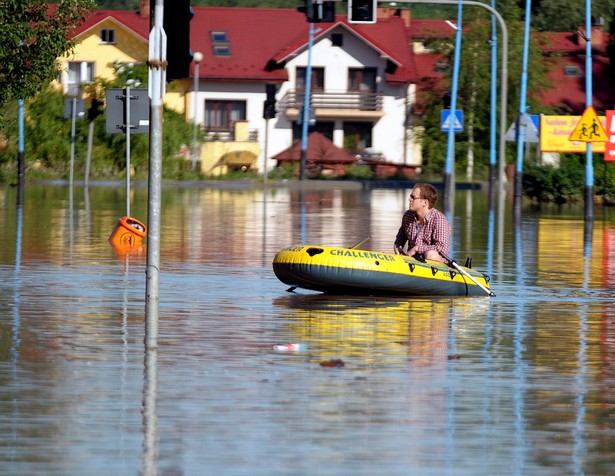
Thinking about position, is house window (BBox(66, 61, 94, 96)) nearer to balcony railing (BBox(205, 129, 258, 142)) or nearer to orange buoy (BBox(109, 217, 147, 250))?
balcony railing (BBox(205, 129, 258, 142))

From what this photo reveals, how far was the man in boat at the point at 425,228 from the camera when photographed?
60.6 feet

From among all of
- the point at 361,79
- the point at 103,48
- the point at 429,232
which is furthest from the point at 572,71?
the point at 429,232

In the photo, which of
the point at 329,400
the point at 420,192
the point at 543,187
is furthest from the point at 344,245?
the point at 543,187

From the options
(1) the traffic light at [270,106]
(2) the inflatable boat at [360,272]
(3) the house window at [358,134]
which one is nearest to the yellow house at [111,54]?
(3) the house window at [358,134]

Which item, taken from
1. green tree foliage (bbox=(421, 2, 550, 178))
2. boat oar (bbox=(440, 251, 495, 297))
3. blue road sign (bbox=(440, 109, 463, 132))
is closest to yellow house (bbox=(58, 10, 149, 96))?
green tree foliage (bbox=(421, 2, 550, 178))

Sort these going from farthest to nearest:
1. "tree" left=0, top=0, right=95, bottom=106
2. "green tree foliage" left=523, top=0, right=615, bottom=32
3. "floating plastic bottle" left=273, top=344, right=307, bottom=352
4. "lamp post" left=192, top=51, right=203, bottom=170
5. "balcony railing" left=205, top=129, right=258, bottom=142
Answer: "green tree foliage" left=523, top=0, right=615, bottom=32 → "balcony railing" left=205, top=129, right=258, bottom=142 → "lamp post" left=192, top=51, right=203, bottom=170 → "tree" left=0, top=0, right=95, bottom=106 → "floating plastic bottle" left=273, top=344, right=307, bottom=352

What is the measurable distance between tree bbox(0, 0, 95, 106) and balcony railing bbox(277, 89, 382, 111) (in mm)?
53488

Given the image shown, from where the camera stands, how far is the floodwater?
29.6 feet

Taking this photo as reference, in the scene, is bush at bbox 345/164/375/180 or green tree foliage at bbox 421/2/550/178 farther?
green tree foliage at bbox 421/2/550/178

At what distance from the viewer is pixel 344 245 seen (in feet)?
89.5

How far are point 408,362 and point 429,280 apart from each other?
5228mm

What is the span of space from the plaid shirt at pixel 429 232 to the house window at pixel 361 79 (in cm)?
6486

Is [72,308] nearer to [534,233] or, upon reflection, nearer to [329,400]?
[329,400]

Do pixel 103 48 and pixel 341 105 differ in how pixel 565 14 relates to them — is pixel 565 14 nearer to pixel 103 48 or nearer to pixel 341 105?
pixel 341 105
